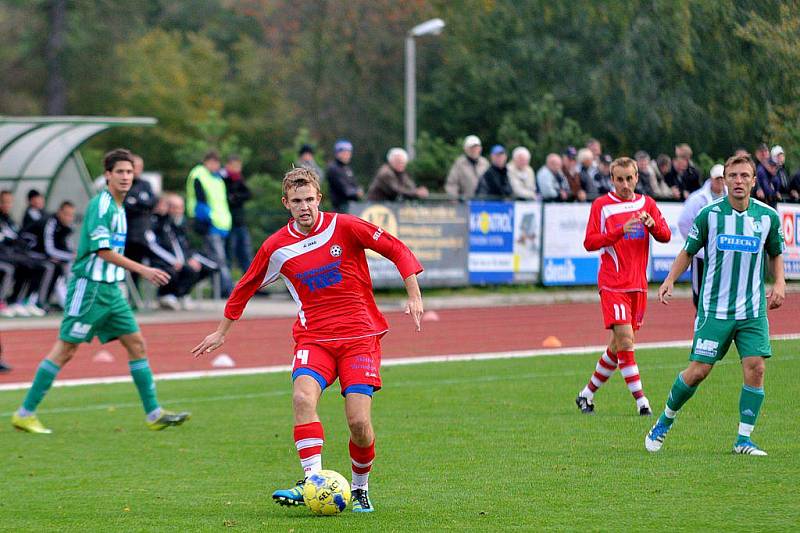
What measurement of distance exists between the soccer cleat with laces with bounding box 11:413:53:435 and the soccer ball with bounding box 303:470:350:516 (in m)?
4.85

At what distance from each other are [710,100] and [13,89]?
1998 inches

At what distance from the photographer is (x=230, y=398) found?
13508 millimetres

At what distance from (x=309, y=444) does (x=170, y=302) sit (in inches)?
582

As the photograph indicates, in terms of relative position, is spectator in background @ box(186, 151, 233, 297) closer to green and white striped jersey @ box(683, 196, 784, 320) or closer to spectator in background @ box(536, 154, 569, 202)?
spectator in background @ box(536, 154, 569, 202)

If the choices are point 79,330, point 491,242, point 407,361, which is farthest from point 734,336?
point 491,242

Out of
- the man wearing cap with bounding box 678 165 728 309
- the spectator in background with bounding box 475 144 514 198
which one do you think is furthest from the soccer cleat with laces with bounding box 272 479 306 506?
→ the spectator in background with bounding box 475 144 514 198

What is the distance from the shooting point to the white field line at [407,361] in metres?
15.2

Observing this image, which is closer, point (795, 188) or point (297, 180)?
point (297, 180)

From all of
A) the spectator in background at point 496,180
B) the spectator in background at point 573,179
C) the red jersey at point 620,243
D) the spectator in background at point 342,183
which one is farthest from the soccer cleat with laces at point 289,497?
the spectator in background at point 573,179

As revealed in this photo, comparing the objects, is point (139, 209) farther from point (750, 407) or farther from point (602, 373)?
point (750, 407)

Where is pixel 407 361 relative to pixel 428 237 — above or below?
below

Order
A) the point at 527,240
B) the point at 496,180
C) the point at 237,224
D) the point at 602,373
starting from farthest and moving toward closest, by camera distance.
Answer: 1. the point at 527,240
2. the point at 496,180
3. the point at 237,224
4. the point at 602,373

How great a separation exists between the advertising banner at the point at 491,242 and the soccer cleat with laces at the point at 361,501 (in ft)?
52.3

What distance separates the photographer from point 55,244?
21219 millimetres
